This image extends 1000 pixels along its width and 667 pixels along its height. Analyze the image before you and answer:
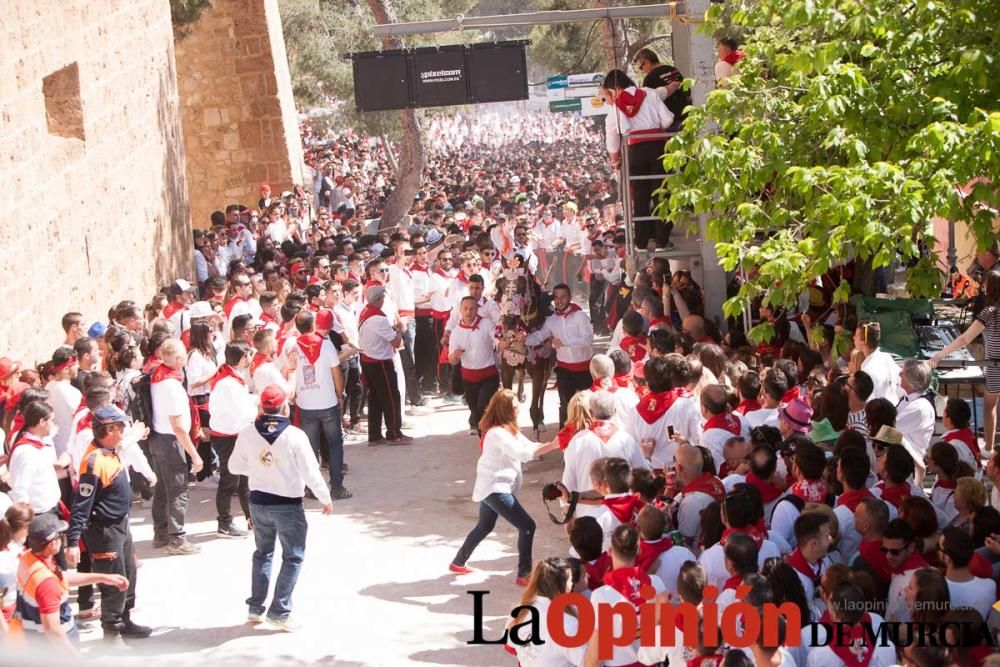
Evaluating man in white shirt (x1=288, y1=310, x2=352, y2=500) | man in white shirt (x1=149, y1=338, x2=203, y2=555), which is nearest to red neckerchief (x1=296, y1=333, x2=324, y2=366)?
man in white shirt (x1=288, y1=310, x2=352, y2=500)

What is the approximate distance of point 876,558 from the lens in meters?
5.95

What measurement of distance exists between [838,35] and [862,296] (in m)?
4.11

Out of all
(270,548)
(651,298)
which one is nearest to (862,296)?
(651,298)

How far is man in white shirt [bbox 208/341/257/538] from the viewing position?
955 centimetres

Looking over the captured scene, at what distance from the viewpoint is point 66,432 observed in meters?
9.02

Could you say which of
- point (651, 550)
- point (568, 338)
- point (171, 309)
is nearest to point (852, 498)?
point (651, 550)

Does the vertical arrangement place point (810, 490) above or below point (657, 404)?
below

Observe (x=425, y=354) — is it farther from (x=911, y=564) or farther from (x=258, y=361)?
(x=911, y=564)

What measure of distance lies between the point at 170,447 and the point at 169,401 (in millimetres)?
431

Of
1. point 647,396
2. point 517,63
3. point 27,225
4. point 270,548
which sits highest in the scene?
point 517,63

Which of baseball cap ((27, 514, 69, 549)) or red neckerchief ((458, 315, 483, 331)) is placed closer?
baseball cap ((27, 514, 69, 549))

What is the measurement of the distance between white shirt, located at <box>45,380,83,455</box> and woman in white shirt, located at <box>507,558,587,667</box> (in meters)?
4.64

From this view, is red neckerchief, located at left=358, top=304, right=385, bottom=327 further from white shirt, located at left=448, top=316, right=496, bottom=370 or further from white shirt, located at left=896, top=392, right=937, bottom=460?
white shirt, located at left=896, top=392, right=937, bottom=460

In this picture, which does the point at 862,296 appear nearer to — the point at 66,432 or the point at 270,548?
the point at 270,548
